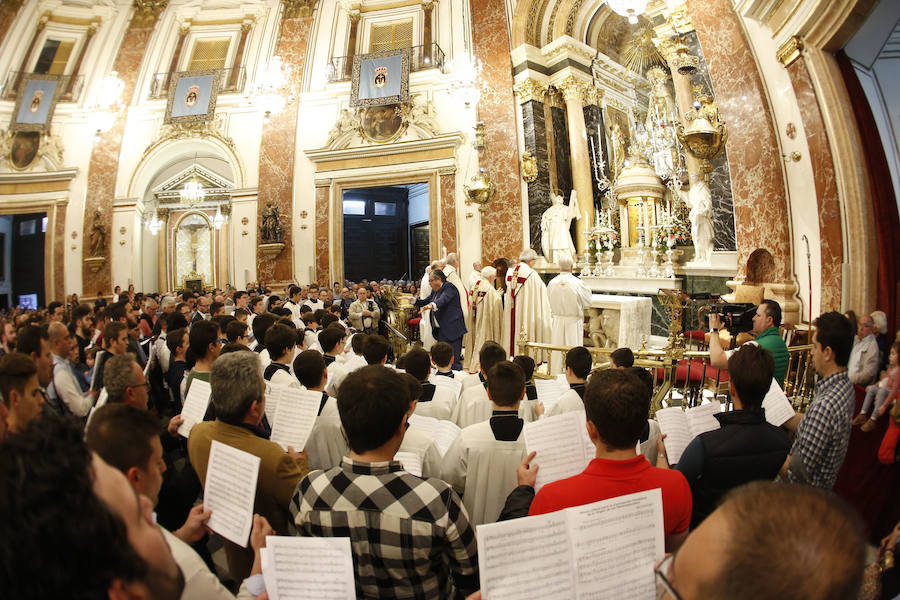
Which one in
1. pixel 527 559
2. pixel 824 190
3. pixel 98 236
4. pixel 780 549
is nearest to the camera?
pixel 780 549

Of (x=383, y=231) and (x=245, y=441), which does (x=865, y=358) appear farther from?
(x=383, y=231)

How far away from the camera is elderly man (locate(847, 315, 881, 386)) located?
17.0 ft

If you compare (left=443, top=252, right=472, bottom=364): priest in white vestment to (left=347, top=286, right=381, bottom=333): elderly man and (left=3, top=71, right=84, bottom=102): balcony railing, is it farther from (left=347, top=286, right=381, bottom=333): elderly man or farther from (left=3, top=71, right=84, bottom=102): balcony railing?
(left=3, top=71, right=84, bottom=102): balcony railing

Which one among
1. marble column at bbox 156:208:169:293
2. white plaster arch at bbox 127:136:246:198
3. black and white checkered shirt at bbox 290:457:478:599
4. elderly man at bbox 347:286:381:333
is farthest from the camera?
marble column at bbox 156:208:169:293

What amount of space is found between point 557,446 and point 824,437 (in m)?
1.60

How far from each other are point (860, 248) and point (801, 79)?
7.48ft

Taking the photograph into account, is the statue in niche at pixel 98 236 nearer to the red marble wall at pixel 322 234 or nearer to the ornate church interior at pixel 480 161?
the ornate church interior at pixel 480 161

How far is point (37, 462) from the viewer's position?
2.35ft

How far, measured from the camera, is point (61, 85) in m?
16.4

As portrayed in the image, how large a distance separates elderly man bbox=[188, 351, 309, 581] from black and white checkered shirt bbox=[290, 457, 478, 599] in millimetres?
477

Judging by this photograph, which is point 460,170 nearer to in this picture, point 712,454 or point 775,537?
point 712,454

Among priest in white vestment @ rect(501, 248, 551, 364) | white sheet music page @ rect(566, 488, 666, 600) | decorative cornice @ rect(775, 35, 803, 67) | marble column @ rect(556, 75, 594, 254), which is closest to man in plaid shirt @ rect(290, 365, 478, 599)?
white sheet music page @ rect(566, 488, 666, 600)

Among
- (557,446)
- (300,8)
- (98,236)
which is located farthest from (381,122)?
(557,446)

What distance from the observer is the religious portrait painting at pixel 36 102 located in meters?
16.1
